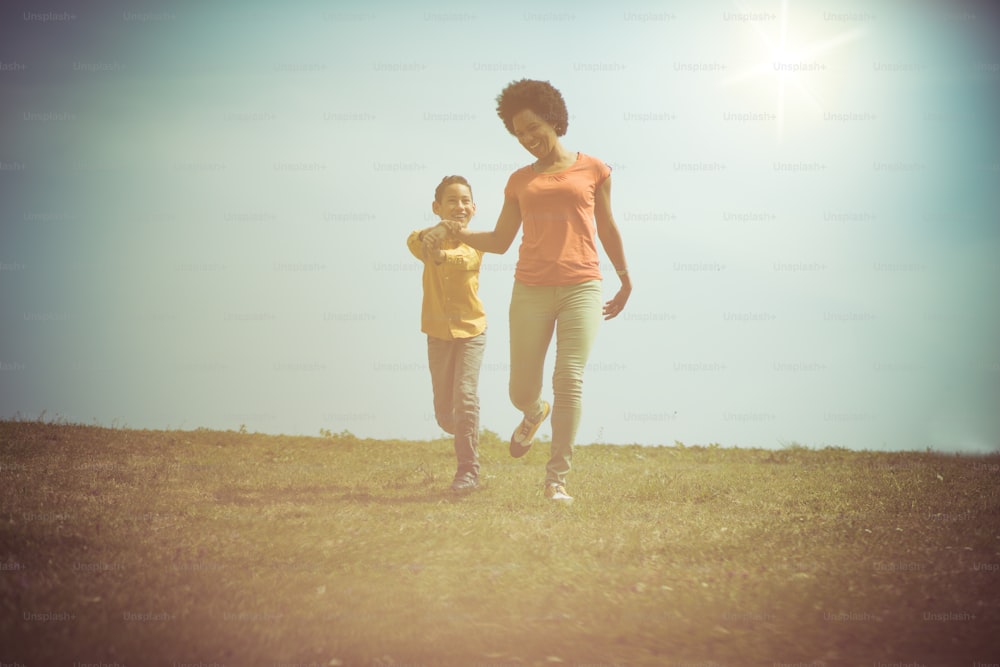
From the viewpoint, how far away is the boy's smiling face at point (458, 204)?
7.26 metres

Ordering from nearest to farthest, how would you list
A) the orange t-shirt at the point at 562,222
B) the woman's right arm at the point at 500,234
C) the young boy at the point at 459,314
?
the orange t-shirt at the point at 562,222
the woman's right arm at the point at 500,234
the young boy at the point at 459,314

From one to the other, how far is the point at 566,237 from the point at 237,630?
390 centimetres

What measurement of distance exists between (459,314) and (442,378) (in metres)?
0.72

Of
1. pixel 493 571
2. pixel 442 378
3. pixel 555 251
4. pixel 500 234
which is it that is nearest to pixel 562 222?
pixel 555 251

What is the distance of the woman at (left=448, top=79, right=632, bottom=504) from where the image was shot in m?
6.30

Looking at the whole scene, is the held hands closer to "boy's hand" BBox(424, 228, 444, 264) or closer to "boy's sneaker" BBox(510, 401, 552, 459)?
"boy's hand" BBox(424, 228, 444, 264)

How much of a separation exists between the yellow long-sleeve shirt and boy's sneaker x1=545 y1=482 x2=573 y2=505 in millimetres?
1666

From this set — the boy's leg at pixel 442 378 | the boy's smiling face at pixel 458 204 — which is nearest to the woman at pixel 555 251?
the boy's smiling face at pixel 458 204

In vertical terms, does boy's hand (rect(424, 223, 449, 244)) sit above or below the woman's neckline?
below

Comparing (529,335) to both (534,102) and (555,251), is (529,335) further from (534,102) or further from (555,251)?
(534,102)

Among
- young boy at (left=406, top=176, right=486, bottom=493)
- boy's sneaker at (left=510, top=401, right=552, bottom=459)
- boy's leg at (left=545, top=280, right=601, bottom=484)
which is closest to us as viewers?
boy's leg at (left=545, top=280, right=601, bottom=484)

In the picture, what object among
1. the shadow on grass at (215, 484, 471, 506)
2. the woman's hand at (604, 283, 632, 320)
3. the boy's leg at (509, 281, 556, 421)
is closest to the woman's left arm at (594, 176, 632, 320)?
the woman's hand at (604, 283, 632, 320)

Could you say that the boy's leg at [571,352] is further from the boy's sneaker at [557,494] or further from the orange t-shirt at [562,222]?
the boy's sneaker at [557,494]

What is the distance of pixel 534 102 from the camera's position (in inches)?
258
